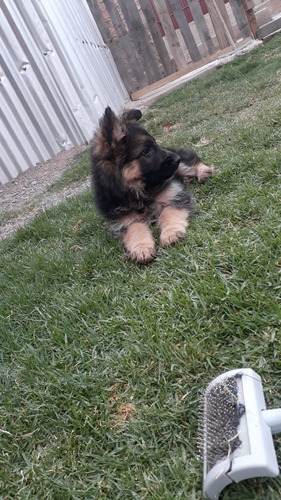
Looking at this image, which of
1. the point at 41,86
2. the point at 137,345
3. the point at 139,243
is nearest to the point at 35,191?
the point at 41,86

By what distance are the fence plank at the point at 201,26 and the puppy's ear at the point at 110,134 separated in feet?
25.3

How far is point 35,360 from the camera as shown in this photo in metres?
2.08

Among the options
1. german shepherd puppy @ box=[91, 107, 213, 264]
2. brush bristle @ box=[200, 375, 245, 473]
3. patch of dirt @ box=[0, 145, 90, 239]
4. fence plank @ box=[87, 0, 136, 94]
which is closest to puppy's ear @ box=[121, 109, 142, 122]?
german shepherd puppy @ box=[91, 107, 213, 264]

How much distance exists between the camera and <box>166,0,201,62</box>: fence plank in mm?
9680

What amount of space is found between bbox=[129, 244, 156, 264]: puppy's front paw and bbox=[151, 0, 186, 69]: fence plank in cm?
852

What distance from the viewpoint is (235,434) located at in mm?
1211

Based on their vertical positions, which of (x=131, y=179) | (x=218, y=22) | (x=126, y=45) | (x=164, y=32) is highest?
(x=126, y=45)

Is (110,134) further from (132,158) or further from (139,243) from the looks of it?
(139,243)

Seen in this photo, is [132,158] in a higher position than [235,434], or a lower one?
higher

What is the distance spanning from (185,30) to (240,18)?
124 centimetres

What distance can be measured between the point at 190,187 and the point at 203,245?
3.93ft

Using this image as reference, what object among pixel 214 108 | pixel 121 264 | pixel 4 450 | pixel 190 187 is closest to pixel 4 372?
pixel 4 450

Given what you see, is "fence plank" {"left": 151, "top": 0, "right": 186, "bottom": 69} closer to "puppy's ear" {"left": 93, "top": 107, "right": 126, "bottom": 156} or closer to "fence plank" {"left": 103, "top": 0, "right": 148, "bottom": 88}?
"fence plank" {"left": 103, "top": 0, "right": 148, "bottom": 88}

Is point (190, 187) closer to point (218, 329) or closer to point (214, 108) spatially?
point (218, 329)
